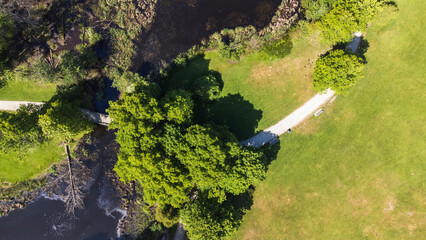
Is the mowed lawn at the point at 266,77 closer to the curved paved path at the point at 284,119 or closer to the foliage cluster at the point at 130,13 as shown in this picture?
the curved paved path at the point at 284,119

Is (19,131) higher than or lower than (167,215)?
higher

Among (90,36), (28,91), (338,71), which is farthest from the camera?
(28,91)

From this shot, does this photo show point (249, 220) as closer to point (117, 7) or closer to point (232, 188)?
point (232, 188)

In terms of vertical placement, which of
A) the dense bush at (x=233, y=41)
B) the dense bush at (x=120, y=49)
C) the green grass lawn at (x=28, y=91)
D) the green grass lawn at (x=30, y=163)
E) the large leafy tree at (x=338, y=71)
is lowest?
the large leafy tree at (x=338, y=71)

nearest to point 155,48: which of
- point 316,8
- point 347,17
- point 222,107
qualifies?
point 222,107

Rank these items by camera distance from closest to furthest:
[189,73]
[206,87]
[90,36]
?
[206,87] → [90,36] → [189,73]

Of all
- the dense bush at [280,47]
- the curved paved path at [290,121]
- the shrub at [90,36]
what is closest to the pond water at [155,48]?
the dense bush at [280,47]

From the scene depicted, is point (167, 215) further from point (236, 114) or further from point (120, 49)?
point (120, 49)
